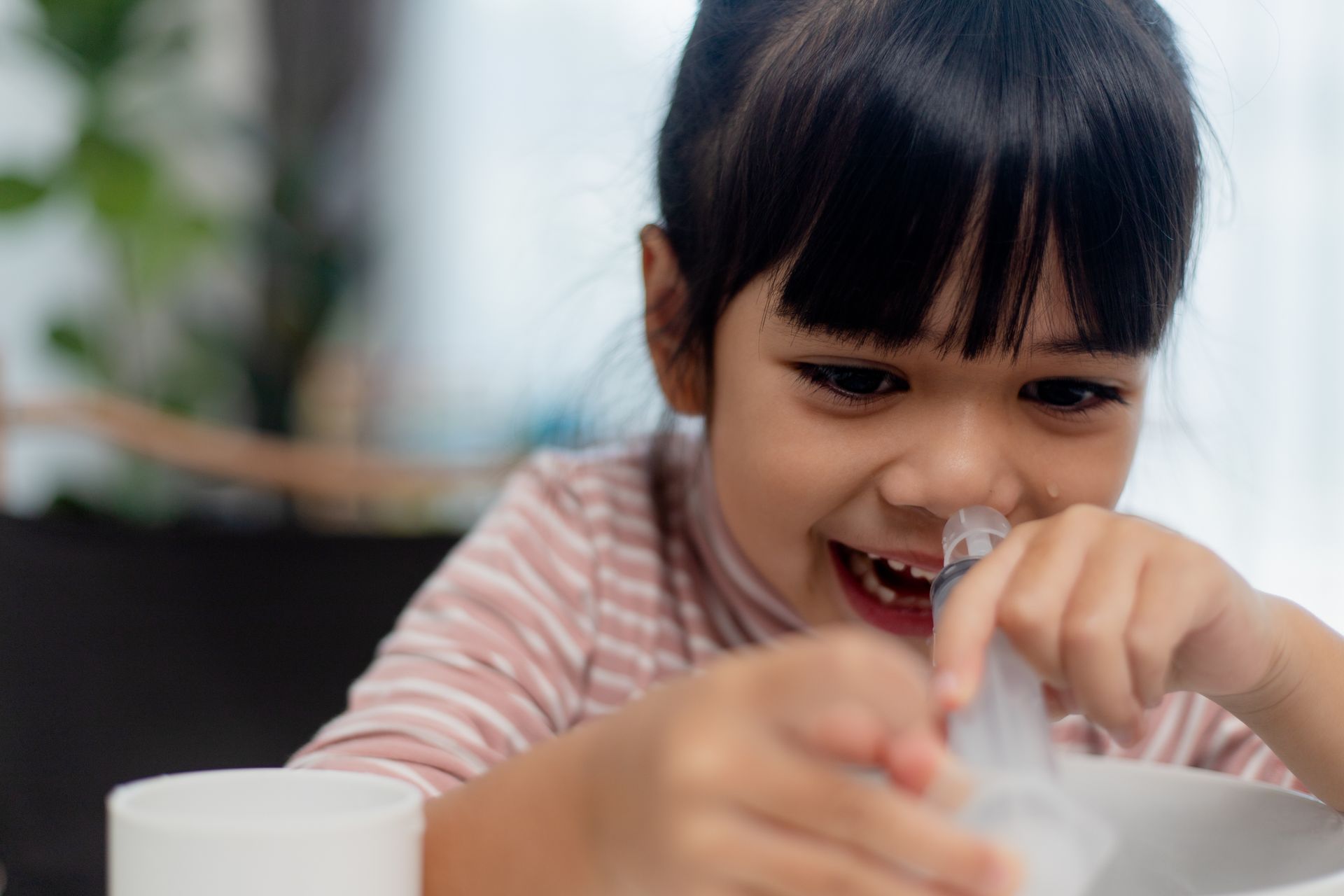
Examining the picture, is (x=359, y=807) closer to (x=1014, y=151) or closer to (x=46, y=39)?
(x=1014, y=151)

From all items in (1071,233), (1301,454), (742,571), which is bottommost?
(1301,454)

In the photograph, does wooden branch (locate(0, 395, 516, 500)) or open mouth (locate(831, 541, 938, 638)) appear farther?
wooden branch (locate(0, 395, 516, 500))

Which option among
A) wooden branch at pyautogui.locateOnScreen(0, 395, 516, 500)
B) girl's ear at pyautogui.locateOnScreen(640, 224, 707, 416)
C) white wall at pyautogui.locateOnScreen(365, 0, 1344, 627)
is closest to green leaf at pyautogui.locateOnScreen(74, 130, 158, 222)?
wooden branch at pyautogui.locateOnScreen(0, 395, 516, 500)

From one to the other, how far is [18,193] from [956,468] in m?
1.86

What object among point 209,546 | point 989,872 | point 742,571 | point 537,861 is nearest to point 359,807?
point 537,861

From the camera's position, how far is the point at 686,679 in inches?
13.3

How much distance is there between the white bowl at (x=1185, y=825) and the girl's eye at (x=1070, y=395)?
20 centimetres

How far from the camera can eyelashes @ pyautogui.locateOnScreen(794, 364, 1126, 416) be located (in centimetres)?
64

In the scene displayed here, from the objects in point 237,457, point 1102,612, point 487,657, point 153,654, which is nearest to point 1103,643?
point 1102,612

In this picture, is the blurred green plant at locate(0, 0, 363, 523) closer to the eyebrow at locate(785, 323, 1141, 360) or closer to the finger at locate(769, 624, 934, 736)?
the eyebrow at locate(785, 323, 1141, 360)

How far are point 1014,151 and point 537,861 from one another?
0.38m

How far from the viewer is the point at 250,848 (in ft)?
1.14

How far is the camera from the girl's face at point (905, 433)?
615mm

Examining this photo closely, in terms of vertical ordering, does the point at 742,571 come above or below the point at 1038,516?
below
